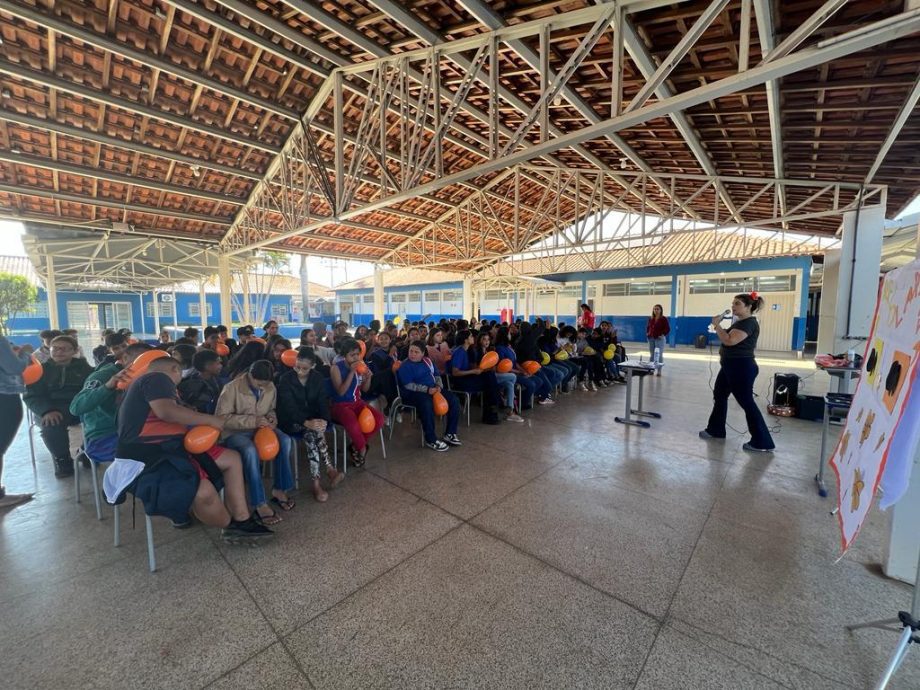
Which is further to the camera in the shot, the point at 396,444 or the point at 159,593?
the point at 396,444

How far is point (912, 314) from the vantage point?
1.32 metres

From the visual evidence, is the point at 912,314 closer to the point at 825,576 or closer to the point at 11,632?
the point at 825,576

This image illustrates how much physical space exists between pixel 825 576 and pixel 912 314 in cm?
152

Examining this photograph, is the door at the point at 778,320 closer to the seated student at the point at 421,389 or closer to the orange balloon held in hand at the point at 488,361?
the orange balloon held in hand at the point at 488,361

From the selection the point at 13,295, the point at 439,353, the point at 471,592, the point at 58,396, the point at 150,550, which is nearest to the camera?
the point at 471,592

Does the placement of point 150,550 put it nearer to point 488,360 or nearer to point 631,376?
point 488,360

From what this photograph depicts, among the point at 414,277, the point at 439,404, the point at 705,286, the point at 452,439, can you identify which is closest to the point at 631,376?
the point at 452,439

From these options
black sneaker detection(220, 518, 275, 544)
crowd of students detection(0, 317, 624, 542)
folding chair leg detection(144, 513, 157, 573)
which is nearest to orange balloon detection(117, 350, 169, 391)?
crowd of students detection(0, 317, 624, 542)

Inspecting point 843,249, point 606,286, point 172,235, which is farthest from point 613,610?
point 606,286

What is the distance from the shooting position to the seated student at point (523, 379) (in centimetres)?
509

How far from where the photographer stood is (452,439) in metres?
4.06

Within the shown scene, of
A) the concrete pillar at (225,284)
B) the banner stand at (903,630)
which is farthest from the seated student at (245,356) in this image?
the concrete pillar at (225,284)

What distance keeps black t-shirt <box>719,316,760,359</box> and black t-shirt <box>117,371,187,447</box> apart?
15.0 ft

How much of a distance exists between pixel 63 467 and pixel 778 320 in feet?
61.5
